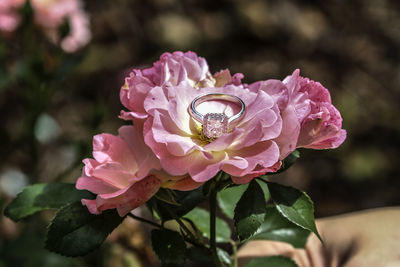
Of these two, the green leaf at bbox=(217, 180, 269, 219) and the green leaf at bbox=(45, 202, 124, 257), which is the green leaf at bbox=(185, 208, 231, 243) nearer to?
the green leaf at bbox=(217, 180, 269, 219)

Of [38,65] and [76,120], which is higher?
[38,65]

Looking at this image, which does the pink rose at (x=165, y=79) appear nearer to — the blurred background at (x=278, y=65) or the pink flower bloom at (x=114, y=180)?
the pink flower bloom at (x=114, y=180)

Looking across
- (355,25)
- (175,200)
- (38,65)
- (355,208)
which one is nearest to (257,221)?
(175,200)

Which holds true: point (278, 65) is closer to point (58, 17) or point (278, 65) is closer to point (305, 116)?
point (58, 17)

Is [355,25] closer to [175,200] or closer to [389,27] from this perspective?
[389,27]

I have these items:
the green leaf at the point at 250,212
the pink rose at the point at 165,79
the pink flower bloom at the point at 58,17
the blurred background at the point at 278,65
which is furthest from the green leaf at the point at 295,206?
the blurred background at the point at 278,65

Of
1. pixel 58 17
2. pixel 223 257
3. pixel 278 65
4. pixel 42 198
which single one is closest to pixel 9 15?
pixel 58 17

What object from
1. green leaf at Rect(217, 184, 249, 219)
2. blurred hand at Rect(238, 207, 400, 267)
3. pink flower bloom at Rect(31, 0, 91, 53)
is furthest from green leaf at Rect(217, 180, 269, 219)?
pink flower bloom at Rect(31, 0, 91, 53)
